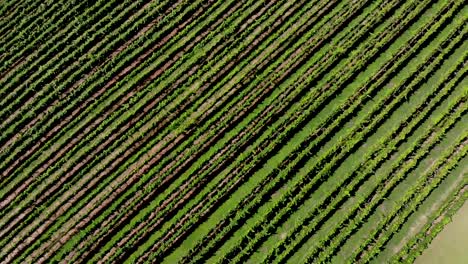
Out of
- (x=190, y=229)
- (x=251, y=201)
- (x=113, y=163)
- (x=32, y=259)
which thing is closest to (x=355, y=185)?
(x=251, y=201)

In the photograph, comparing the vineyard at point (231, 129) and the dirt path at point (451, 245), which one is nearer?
the dirt path at point (451, 245)

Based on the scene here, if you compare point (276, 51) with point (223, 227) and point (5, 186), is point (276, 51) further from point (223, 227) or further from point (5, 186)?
point (5, 186)

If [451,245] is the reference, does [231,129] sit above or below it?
below

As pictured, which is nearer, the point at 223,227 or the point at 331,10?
the point at 223,227

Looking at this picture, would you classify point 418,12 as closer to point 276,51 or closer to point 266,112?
point 276,51

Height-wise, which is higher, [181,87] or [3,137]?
[181,87]

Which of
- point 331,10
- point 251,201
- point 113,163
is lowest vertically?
point 113,163

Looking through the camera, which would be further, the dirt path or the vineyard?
the vineyard

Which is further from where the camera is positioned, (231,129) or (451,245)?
(231,129)
